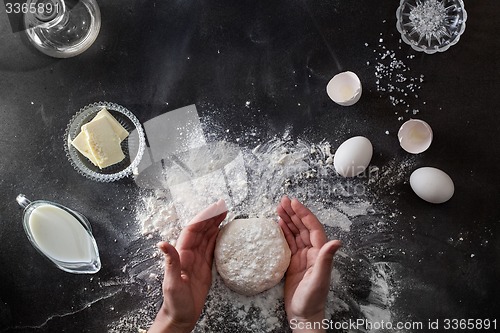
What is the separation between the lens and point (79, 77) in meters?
1.70

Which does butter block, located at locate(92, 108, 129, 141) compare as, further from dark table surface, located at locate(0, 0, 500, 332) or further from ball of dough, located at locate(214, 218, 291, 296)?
ball of dough, located at locate(214, 218, 291, 296)

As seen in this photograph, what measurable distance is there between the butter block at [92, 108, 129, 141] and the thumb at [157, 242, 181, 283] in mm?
419

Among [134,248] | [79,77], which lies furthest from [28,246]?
[79,77]

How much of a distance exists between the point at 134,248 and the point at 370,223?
70 cm

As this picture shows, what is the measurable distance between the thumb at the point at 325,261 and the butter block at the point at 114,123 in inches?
26.8

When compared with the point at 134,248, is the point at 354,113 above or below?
above

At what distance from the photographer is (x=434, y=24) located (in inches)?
63.6

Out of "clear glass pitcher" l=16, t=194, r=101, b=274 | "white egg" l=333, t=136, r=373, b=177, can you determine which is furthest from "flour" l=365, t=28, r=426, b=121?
"clear glass pitcher" l=16, t=194, r=101, b=274

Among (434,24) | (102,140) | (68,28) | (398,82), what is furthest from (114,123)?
(434,24)

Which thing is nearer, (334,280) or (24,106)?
(334,280)

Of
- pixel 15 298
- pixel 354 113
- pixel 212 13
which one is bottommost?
pixel 15 298

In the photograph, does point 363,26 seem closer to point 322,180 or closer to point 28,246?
point 322,180

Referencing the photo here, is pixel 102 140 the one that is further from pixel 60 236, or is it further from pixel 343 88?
pixel 343 88

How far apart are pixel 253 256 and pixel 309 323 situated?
0.24m
